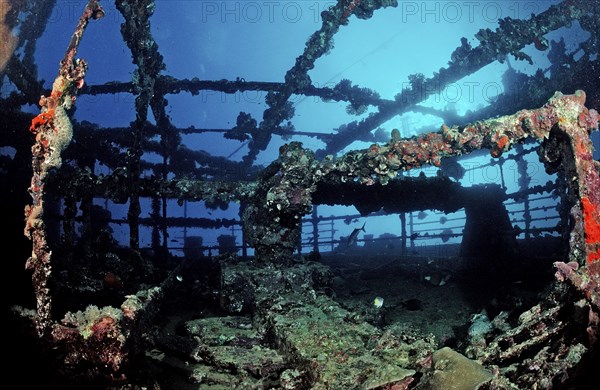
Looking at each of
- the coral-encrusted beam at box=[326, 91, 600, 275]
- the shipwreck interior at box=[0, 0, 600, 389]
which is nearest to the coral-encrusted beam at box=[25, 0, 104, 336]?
the shipwreck interior at box=[0, 0, 600, 389]

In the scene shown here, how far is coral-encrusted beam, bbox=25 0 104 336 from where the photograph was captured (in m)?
Result: 3.49

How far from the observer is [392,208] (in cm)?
1028

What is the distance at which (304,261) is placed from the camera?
7.63 metres

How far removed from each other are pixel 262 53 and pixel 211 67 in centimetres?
2397

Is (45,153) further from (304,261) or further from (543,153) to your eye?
(543,153)

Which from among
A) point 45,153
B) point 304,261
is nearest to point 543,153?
point 304,261

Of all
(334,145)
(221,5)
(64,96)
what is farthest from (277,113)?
(221,5)

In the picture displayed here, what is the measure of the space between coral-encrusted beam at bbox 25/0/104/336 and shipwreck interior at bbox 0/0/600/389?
1 cm

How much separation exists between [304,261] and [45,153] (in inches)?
200

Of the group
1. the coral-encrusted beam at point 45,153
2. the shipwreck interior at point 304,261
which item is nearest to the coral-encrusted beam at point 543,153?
the shipwreck interior at point 304,261

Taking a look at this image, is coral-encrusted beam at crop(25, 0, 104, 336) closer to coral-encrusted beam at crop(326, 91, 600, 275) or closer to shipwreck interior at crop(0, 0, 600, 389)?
shipwreck interior at crop(0, 0, 600, 389)

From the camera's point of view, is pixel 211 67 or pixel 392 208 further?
pixel 211 67

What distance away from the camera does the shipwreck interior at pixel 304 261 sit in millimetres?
3469

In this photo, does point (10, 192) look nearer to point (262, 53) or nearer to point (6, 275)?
point (6, 275)
